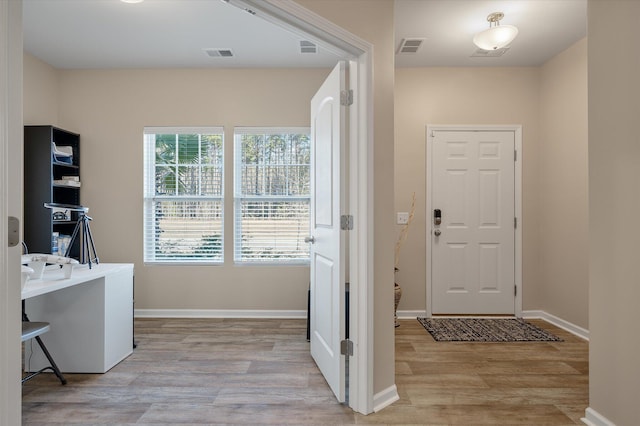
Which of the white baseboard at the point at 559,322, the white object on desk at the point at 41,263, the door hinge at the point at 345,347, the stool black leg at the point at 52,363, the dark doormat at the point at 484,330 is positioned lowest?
the dark doormat at the point at 484,330

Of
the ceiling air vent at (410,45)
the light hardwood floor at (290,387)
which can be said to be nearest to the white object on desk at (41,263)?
the light hardwood floor at (290,387)

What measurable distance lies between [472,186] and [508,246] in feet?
2.57

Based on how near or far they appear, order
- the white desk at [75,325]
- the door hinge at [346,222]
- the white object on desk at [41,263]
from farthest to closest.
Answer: the white desk at [75,325], the white object on desk at [41,263], the door hinge at [346,222]

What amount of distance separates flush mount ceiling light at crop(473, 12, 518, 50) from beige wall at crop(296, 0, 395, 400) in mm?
1245

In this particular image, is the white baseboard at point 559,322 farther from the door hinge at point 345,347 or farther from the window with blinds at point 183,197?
the window with blinds at point 183,197

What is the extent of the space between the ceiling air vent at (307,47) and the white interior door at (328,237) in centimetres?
92

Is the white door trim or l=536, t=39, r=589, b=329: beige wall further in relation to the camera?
l=536, t=39, r=589, b=329: beige wall

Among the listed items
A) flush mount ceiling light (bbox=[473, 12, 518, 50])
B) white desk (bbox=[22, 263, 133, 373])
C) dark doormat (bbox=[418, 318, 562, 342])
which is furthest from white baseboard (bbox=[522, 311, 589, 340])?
white desk (bbox=[22, 263, 133, 373])

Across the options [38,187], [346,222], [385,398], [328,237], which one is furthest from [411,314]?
[38,187]

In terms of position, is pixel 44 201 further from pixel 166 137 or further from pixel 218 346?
pixel 218 346

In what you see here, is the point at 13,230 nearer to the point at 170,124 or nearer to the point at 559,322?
the point at 170,124

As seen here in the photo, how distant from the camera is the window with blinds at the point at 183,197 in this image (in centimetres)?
423

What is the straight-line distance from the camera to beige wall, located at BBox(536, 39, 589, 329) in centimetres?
357

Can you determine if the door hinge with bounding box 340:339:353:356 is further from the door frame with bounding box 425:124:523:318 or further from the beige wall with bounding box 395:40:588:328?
the door frame with bounding box 425:124:523:318
